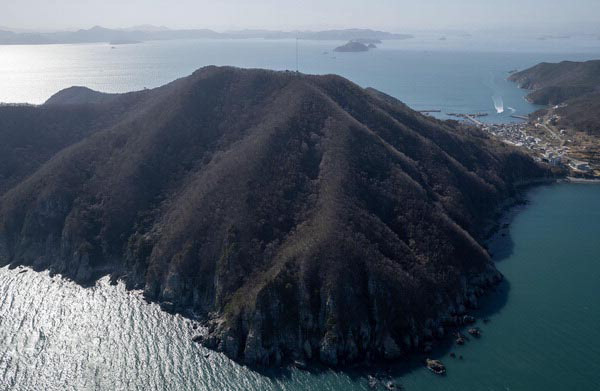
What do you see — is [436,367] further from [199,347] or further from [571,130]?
[571,130]

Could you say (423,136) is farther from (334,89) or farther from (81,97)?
(81,97)

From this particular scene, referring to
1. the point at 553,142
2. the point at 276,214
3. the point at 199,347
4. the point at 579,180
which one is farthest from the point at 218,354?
the point at 553,142

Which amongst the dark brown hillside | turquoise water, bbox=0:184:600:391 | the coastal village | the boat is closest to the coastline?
the coastal village

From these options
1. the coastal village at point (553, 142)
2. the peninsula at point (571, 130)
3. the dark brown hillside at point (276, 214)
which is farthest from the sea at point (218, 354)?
the peninsula at point (571, 130)

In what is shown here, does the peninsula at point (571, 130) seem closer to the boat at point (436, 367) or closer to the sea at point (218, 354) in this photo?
the sea at point (218, 354)

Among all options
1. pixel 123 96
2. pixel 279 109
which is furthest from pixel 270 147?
pixel 123 96

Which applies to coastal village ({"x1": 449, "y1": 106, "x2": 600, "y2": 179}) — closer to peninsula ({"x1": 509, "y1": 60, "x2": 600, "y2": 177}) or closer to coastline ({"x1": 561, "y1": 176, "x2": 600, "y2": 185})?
peninsula ({"x1": 509, "y1": 60, "x2": 600, "y2": 177})
